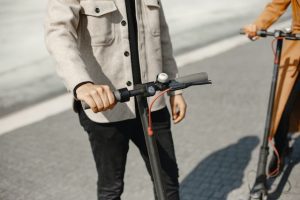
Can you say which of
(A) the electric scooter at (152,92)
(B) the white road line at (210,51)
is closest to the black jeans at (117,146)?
(A) the electric scooter at (152,92)

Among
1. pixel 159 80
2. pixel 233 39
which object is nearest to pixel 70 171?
pixel 159 80

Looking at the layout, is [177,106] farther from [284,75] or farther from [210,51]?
[210,51]

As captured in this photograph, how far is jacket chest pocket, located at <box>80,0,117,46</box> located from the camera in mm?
2104

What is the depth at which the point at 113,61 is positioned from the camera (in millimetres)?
2203

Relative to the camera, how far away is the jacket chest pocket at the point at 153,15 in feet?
7.34

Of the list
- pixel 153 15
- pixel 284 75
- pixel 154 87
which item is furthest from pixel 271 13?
pixel 154 87

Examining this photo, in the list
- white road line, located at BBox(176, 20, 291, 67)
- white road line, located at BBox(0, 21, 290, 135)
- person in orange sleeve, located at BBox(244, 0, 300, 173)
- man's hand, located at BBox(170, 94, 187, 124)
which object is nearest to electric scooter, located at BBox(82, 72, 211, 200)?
man's hand, located at BBox(170, 94, 187, 124)

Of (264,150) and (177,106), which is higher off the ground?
(177,106)

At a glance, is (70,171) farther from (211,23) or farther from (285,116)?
(211,23)

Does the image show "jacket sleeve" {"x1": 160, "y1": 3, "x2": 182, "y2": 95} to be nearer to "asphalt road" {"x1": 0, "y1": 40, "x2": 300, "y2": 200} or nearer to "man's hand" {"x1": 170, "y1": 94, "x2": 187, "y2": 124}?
"man's hand" {"x1": 170, "y1": 94, "x2": 187, "y2": 124}

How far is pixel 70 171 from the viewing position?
406 cm

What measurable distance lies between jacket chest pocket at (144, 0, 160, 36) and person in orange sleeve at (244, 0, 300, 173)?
→ 1094 millimetres

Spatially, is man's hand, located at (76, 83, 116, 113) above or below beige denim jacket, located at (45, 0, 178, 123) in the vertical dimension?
below

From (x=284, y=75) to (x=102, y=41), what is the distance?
1663 mm
